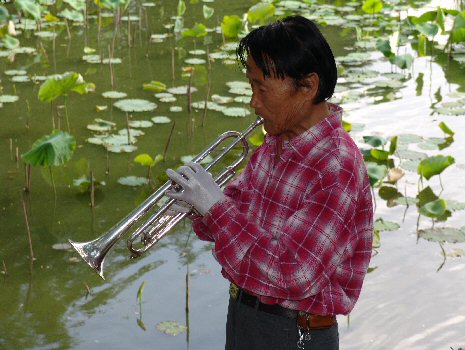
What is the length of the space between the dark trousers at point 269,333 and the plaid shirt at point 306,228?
0.06 m

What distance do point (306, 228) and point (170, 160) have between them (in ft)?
11.3

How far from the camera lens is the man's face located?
73.7 inches

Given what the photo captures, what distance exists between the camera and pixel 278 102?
189cm

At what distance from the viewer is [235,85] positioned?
257 inches

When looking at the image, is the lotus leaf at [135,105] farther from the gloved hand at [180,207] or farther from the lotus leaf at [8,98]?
the gloved hand at [180,207]

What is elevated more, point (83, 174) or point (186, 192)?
point (186, 192)

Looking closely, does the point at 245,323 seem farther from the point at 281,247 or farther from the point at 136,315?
the point at 136,315

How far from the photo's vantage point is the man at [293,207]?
178 centimetres

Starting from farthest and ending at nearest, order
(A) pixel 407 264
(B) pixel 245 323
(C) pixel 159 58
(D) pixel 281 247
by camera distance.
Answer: (C) pixel 159 58, (A) pixel 407 264, (B) pixel 245 323, (D) pixel 281 247

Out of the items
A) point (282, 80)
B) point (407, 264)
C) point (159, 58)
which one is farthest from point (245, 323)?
point (159, 58)

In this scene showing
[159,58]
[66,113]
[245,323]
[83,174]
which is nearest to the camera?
[245,323]

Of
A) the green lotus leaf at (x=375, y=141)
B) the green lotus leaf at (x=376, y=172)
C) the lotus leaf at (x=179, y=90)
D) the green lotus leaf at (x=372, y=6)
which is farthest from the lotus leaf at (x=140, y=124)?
the green lotus leaf at (x=372, y=6)

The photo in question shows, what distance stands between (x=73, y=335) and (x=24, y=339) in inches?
7.3

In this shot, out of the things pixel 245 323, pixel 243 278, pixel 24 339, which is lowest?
pixel 24 339
